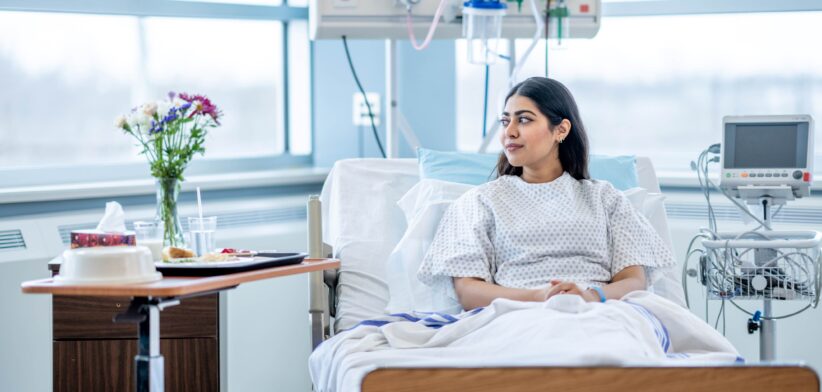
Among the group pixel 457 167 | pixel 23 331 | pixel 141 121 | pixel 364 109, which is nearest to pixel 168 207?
pixel 141 121

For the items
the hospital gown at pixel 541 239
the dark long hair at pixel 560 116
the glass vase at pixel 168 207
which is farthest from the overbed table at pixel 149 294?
the dark long hair at pixel 560 116

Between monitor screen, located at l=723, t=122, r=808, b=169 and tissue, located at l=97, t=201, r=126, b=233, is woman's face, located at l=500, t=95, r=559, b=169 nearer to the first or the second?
monitor screen, located at l=723, t=122, r=808, b=169

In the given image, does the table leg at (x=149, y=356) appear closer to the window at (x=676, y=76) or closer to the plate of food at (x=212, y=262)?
the plate of food at (x=212, y=262)

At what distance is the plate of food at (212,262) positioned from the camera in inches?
74.2

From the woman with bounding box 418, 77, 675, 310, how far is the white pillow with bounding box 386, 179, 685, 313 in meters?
0.05

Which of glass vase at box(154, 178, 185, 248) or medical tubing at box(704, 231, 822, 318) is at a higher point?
glass vase at box(154, 178, 185, 248)

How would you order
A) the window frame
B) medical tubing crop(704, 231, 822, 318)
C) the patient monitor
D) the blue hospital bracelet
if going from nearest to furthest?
the blue hospital bracelet < medical tubing crop(704, 231, 822, 318) < the patient monitor < the window frame

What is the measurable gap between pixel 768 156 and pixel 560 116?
0.65 m

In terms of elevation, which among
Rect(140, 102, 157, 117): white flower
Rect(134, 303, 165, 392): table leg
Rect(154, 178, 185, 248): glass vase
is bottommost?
Rect(134, 303, 165, 392): table leg

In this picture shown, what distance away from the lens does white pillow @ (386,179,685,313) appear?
2.43 m

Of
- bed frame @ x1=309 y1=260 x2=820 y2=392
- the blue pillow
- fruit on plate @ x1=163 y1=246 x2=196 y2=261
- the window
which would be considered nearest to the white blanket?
bed frame @ x1=309 y1=260 x2=820 y2=392

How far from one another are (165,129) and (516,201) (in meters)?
0.85

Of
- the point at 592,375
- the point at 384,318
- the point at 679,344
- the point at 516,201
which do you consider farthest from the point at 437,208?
the point at 592,375

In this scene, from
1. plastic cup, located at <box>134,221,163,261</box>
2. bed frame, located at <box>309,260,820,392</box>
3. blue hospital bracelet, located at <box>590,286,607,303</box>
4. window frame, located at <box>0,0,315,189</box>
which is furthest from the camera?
window frame, located at <box>0,0,315,189</box>
